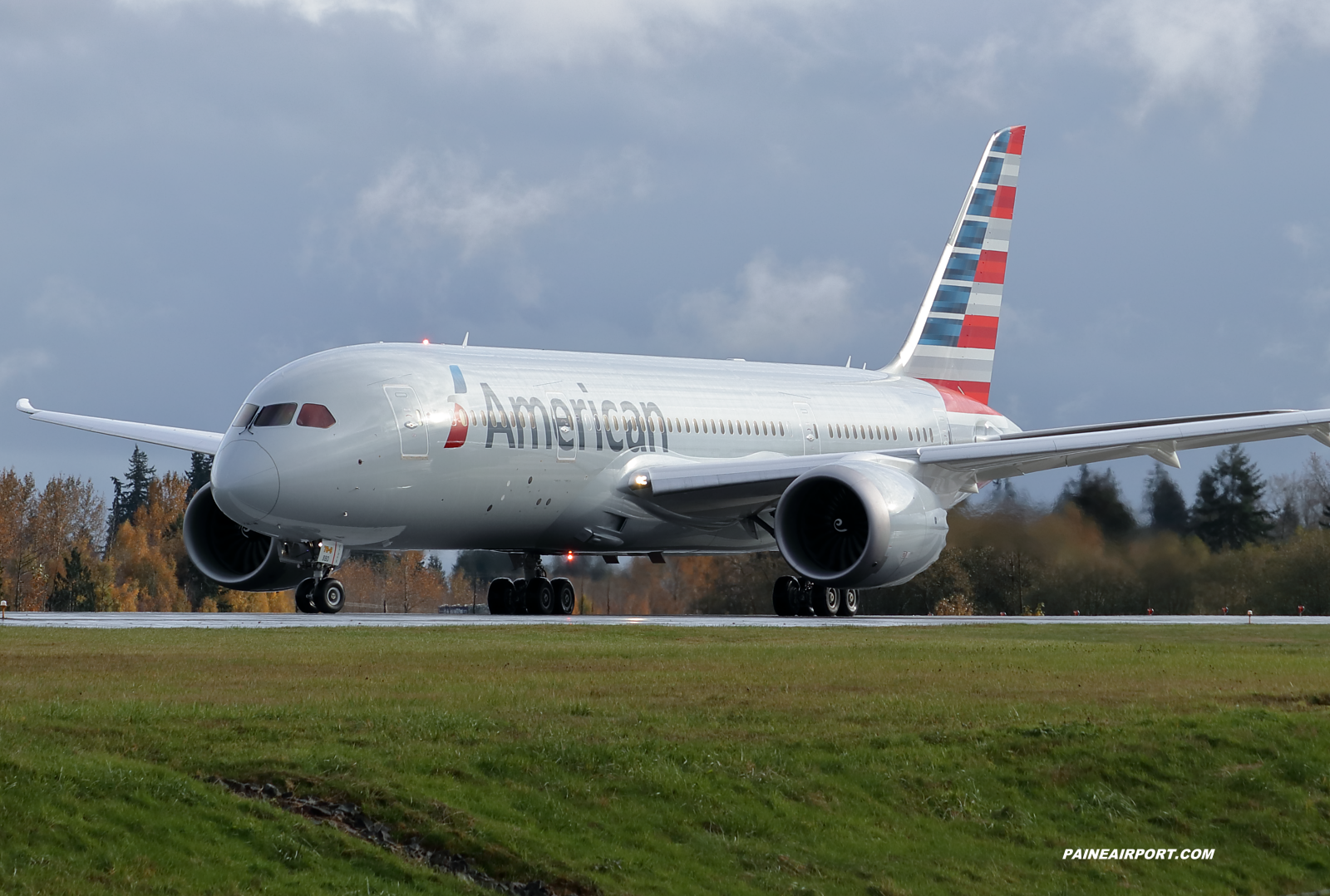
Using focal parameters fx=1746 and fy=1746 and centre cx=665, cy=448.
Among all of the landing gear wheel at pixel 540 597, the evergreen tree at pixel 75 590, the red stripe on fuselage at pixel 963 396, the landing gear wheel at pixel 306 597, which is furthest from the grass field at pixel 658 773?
the evergreen tree at pixel 75 590

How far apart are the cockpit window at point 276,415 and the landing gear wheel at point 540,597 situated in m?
7.22

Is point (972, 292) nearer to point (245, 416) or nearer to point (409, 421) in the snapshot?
point (409, 421)

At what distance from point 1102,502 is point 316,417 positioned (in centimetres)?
1549

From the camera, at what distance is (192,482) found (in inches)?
3445

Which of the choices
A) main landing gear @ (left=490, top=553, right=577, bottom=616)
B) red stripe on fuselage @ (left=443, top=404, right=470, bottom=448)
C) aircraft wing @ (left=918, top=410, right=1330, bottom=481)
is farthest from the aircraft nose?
aircraft wing @ (left=918, top=410, right=1330, bottom=481)

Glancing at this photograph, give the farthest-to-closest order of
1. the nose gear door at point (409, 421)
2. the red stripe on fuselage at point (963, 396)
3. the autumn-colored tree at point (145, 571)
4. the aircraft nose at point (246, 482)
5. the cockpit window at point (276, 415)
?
the autumn-colored tree at point (145, 571) < the red stripe on fuselage at point (963, 396) < the nose gear door at point (409, 421) < the cockpit window at point (276, 415) < the aircraft nose at point (246, 482)

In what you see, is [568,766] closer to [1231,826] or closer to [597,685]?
[597,685]

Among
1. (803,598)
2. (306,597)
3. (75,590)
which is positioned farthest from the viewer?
(75,590)

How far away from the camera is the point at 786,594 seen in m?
33.0

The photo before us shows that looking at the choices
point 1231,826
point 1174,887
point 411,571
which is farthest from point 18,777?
point 411,571

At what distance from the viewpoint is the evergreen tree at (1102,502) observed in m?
33.6

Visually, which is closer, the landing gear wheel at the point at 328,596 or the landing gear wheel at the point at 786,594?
the landing gear wheel at the point at 328,596

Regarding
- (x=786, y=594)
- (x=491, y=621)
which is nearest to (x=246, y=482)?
(x=491, y=621)

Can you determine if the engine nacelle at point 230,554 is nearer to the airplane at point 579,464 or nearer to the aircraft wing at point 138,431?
the airplane at point 579,464
